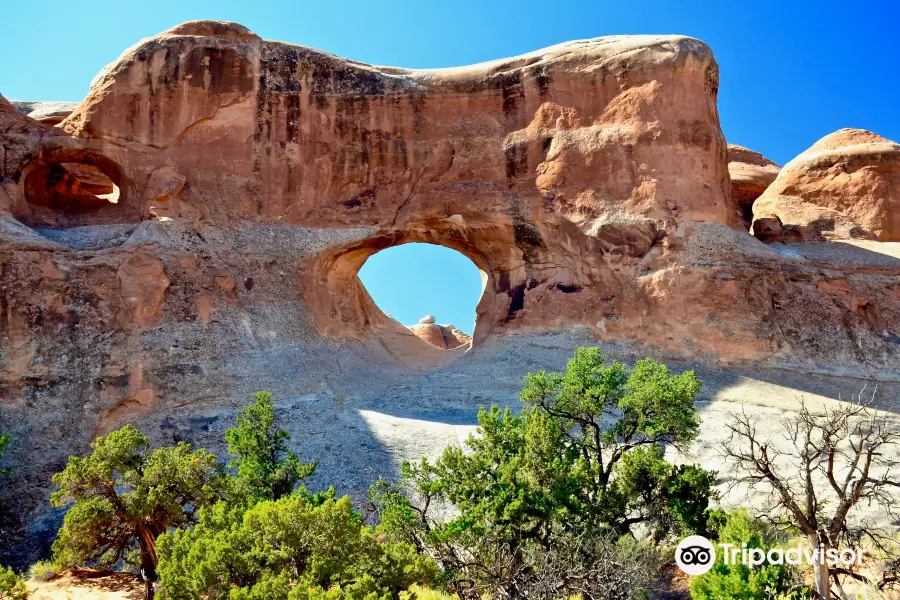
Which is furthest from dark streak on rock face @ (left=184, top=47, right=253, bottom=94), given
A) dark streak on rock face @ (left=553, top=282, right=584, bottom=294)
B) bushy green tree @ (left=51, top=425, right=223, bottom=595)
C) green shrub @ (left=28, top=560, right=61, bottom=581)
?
green shrub @ (left=28, top=560, right=61, bottom=581)

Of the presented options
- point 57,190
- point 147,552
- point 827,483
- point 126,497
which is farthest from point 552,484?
point 57,190

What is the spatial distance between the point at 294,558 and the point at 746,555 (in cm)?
837

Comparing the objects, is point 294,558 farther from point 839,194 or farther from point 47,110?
point 47,110

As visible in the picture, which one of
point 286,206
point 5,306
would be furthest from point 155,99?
point 5,306

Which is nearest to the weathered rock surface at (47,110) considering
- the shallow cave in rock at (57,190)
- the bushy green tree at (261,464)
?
the shallow cave in rock at (57,190)

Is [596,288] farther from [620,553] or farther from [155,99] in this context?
[155,99]

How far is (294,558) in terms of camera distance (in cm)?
1190

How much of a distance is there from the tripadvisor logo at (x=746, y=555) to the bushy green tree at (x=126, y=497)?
33.0 feet

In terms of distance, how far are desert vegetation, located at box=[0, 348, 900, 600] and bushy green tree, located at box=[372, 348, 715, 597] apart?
1.7 inches

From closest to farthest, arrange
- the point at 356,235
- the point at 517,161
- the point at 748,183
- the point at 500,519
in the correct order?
1. the point at 500,519
2. the point at 356,235
3. the point at 517,161
4. the point at 748,183

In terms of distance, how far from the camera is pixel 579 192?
2680cm

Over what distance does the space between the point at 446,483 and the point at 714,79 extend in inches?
806

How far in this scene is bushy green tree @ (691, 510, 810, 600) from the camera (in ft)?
44.2

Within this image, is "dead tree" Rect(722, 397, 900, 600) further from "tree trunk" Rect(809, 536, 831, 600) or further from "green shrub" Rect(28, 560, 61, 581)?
"green shrub" Rect(28, 560, 61, 581)
